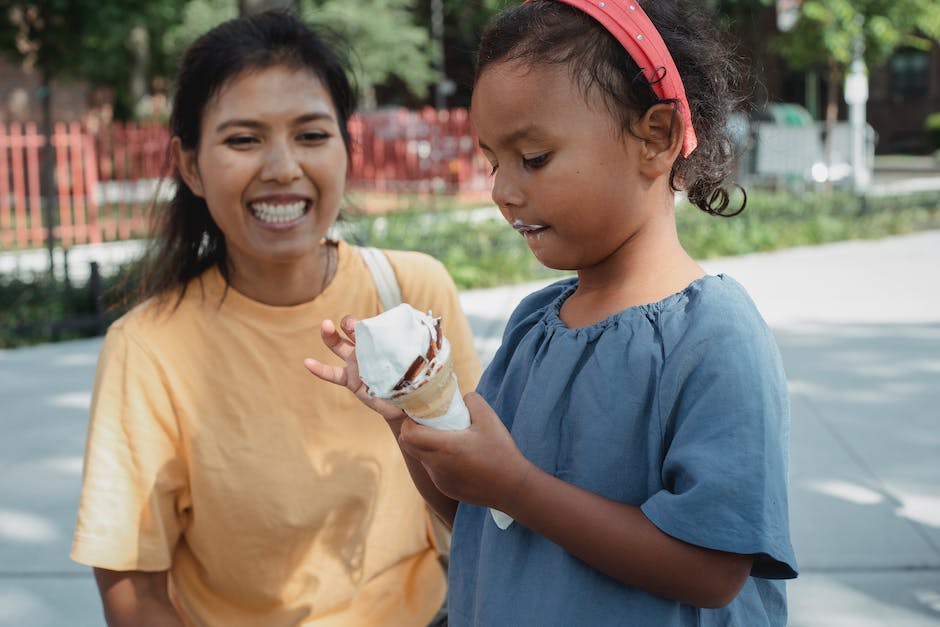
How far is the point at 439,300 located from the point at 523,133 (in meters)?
0.94

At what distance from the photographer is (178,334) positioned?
2.06 meters

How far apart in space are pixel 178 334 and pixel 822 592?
2245 mm

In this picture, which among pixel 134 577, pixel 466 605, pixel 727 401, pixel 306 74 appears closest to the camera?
pixel 727 401

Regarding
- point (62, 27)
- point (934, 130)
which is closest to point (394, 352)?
point (62, 27)

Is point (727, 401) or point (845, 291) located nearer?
point (727, 401)

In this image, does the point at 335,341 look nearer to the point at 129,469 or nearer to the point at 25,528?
the point at 129,469

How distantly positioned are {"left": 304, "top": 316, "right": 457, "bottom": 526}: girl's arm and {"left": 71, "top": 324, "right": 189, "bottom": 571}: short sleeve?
554mm

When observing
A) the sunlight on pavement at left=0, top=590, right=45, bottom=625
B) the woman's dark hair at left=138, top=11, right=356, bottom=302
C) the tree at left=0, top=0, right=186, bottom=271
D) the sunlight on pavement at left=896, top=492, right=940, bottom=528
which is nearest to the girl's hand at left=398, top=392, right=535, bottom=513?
the woman's dark hair at left=138, top=11, right=356, bottom=302

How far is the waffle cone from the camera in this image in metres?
1.31

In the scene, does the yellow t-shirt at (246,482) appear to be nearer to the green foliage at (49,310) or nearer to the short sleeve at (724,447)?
the short sleeve at (724,447)

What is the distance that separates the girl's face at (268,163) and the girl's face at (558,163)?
0.83 m

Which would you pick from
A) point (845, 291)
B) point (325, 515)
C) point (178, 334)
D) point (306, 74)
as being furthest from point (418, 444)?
point (845, 291)

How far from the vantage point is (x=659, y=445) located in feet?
4.26

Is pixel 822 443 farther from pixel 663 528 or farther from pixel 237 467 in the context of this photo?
pixel 663 528
